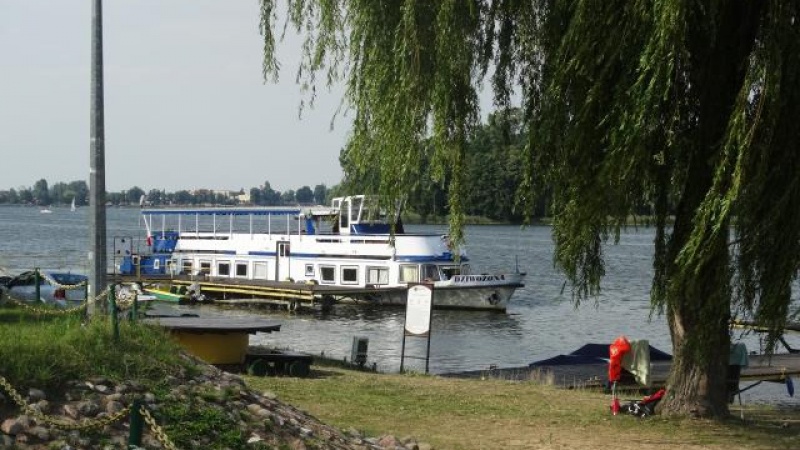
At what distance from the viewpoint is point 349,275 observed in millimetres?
51594

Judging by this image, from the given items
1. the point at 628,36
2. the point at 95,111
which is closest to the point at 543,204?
the point at 628,36

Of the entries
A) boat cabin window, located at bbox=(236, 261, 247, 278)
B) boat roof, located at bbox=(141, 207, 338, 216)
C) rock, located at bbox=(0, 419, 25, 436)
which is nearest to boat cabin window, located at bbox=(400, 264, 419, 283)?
boat roof, located at bbox=(141, 207, 338, 216)

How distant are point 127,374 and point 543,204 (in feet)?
22.2

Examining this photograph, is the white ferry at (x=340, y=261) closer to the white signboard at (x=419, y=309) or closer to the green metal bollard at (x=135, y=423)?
the white signboard at (x=419, y=309)

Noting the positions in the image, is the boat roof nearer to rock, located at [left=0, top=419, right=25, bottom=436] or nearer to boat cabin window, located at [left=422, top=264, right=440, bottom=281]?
boat cabin window, located at [left=422, top=264, right=440, bottom=281]

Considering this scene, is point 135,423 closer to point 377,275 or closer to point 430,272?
point 430,272

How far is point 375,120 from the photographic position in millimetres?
14023

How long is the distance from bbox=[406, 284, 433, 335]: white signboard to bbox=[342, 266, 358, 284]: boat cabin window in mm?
28300

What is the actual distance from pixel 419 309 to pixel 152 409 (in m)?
13.8

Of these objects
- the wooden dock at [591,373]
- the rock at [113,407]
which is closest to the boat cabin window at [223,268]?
the wooden dock at [591,373]

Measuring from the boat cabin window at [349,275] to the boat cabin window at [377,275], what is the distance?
0.61 m

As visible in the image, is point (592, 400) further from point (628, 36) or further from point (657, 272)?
point (628, 36)

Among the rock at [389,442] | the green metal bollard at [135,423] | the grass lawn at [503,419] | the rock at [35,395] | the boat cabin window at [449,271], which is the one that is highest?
the green metal bollard at [135,423]

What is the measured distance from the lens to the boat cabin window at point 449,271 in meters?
50.5
